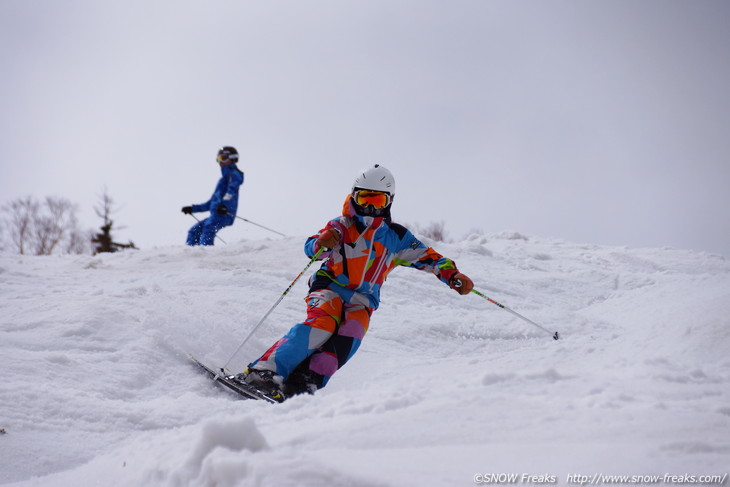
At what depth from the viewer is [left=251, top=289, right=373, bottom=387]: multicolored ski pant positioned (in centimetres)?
369

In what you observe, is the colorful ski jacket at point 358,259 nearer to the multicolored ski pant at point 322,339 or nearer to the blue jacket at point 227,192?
the multicolored ski pant at point 322,339

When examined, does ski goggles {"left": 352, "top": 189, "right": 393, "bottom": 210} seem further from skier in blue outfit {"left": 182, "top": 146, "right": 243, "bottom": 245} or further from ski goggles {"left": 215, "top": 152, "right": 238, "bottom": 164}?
ski goggles {"left": 215, "top": 152, "right": 238, "bottom": 164}

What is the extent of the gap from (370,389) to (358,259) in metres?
1.90

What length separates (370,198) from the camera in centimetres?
423

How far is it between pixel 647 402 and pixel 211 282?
483 cm

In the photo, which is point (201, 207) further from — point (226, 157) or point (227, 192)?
point (226, 157)

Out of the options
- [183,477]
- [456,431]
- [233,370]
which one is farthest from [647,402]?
[233,370]

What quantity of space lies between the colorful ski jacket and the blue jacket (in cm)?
696

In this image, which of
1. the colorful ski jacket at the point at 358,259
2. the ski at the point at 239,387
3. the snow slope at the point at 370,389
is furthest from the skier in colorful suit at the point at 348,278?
the snow slope at the point at 370,389

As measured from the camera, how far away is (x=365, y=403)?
6.85ft

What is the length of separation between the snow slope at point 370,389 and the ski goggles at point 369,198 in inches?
52.1

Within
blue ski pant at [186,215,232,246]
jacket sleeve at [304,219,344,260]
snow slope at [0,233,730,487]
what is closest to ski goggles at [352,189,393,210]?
jacket sleeve at [304,219,344,260]

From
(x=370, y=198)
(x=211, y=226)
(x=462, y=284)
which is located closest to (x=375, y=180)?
(x=370, y=198)

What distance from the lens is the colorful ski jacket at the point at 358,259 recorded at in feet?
13.7
